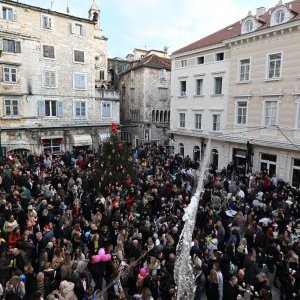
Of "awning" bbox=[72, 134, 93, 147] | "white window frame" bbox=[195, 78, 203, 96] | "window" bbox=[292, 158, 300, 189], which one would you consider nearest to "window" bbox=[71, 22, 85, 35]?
"awning" bbox=[72, 134, 93, 147]

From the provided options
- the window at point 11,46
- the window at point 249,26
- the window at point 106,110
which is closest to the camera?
the window at point 249,26

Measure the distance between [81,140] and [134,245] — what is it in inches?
863

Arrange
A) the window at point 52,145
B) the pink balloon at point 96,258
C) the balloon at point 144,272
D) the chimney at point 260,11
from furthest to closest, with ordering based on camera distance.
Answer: the window at point 52,145, the chimney at point 260,11, the pink balloon at point 96,258, the balloon at point 144,272

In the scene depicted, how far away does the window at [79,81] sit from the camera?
95.3ft

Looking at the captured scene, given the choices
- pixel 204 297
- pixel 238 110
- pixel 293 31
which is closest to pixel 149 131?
pixel 238 110

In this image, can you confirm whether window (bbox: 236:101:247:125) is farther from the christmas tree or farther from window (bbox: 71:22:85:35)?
window (bbox: 71:22:85:35)

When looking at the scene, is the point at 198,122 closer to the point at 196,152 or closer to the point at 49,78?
the point at 196,152

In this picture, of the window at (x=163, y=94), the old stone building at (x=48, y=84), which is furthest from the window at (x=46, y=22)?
the window at (x=163, y=94)

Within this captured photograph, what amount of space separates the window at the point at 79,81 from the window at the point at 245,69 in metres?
15.9

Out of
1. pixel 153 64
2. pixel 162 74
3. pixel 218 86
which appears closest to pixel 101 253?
pixel 218 86

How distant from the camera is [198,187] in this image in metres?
17.8

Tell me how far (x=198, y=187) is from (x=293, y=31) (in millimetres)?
12330

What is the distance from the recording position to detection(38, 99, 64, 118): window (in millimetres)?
27156

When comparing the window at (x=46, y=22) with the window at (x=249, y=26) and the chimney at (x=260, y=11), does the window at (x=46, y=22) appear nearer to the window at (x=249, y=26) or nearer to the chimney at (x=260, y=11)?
the window at (x=249, y=26)
